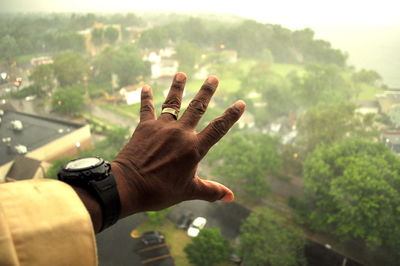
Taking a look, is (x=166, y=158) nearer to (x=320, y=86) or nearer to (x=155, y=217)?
(x=155, y=217)

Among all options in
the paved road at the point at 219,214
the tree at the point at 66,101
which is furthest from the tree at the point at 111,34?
the paved road at the point at 219,214

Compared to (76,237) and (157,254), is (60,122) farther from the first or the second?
(76,237)

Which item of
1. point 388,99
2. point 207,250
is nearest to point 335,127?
point 388,99

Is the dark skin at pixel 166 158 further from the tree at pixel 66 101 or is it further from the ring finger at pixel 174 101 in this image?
the tree at pixel 66 101

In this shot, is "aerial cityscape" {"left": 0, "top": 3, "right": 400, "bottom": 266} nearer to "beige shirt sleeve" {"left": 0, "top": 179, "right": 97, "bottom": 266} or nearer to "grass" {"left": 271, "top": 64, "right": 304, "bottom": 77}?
"grass" {"left": 271, "top": 64, "right": 304, "bottom": 77}

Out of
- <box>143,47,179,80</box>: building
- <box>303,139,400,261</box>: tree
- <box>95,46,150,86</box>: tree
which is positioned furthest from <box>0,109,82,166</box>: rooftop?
<box>143,47,179,80</box>: building
